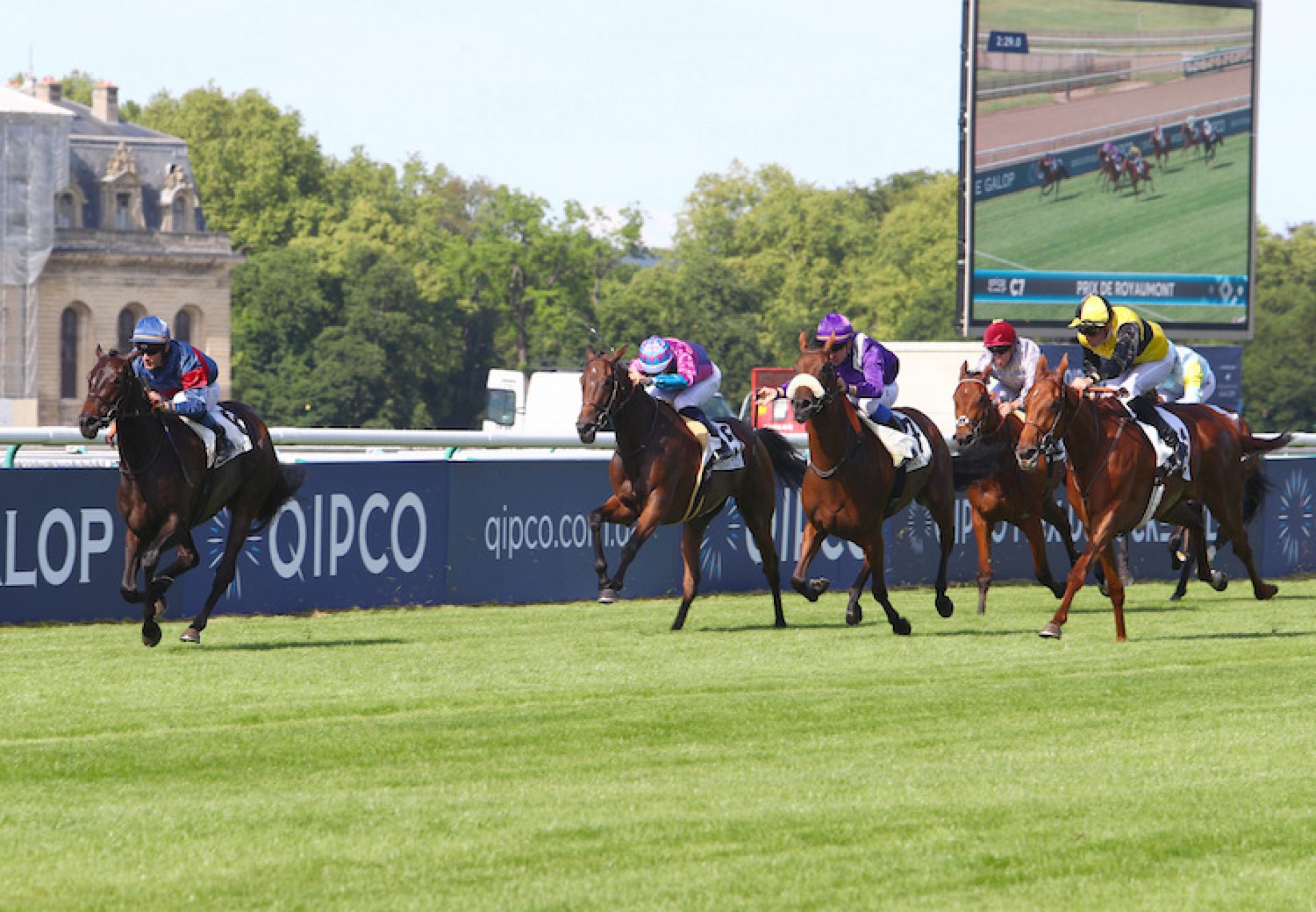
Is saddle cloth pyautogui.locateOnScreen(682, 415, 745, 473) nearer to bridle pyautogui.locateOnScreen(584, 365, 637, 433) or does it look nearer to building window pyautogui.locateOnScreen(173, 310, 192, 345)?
bridle pyautogui.locateOnScreen(584, 365, 637, 433)

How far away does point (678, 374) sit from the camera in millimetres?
14234

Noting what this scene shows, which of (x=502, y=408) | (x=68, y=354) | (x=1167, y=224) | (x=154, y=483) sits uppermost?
(x=1167, y=224)

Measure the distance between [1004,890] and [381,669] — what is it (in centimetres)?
558

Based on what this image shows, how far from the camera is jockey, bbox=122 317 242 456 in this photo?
1206cm

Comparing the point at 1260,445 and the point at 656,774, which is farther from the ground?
the point at 1260,445

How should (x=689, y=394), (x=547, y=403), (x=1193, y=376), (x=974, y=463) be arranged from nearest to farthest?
(x=689, y=394) → (x=974, y=463) → (x=1193, y=376) → (x=547, y=403)

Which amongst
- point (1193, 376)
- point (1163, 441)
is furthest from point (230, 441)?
point (1193, 376)

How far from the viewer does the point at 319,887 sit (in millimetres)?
5684

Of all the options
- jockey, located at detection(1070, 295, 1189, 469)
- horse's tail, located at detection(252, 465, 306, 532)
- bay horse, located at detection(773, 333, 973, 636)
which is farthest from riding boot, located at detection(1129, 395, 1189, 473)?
horse's tail, located at detection(252, 465, 306, 532)

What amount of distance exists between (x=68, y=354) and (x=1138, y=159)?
6621 cm

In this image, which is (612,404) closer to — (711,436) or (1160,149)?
(711,436)

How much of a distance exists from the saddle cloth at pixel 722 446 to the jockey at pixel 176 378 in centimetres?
301

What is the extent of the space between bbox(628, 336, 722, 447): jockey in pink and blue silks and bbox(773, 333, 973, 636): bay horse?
1.05 metres

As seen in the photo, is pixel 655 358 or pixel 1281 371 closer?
pixel 655 358
